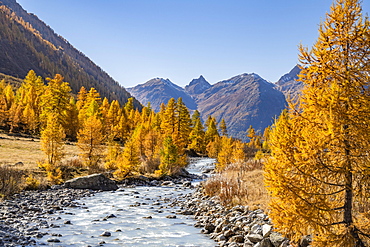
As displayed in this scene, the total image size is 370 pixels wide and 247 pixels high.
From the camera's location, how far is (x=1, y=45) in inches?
6993

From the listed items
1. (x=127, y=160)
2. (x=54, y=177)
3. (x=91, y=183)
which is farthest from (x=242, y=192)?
(x=54, y=177)

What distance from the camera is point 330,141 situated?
6.54 m

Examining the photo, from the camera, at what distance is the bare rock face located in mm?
22423

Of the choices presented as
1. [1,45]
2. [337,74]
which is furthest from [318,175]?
[1,45]

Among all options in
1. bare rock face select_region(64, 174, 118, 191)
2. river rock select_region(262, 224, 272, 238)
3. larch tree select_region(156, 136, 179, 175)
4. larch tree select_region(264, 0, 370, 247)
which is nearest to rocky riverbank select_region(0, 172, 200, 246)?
bare rock face select_region(64, 174, 118, 191)

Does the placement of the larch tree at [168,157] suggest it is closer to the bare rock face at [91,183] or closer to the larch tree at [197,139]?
the bare rock face at [91,183]

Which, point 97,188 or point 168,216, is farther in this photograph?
point 97,188

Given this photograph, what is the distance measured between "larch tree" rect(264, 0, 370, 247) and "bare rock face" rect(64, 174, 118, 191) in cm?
1925

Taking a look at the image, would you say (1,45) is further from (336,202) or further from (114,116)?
(336,202)

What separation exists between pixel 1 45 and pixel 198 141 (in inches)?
6906

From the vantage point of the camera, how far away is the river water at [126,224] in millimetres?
10714

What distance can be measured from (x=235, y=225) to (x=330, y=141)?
6686mm

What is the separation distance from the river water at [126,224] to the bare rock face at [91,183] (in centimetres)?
285

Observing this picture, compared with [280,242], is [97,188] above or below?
below
